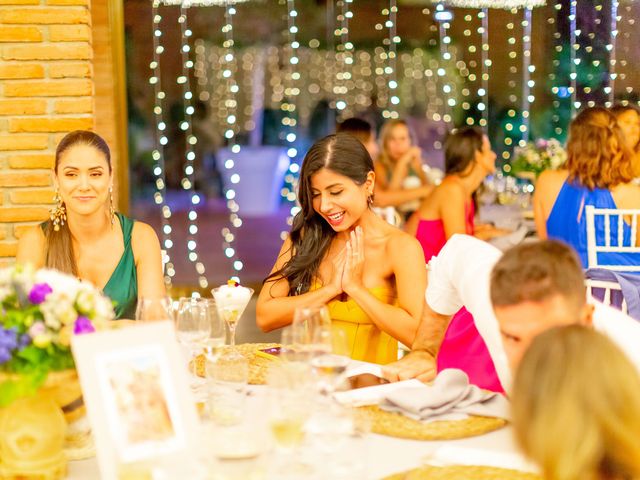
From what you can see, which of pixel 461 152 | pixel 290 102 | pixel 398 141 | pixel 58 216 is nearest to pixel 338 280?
pixel 58 216

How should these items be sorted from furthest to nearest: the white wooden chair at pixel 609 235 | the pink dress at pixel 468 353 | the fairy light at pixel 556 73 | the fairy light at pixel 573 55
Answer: the fairy light at pixel 556 73 → the fairy light at pixel 573 55 → the white wooden chair at pixel 609 235 → the pink dress at pixel 468 353

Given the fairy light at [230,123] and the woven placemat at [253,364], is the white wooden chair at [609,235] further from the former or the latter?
the fairy light at [230,123]

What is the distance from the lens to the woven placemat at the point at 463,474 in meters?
1.60

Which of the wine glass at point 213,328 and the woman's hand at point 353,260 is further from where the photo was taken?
the woman's hand at point 353,260

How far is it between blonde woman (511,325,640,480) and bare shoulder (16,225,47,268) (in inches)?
85.4

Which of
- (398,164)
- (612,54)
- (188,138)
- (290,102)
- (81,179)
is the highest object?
(612,54)

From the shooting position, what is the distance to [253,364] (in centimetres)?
240

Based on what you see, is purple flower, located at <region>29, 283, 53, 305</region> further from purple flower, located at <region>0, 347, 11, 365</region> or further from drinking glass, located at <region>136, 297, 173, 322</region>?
drinking glass, located at <region>136, 297, 173, 322</region>

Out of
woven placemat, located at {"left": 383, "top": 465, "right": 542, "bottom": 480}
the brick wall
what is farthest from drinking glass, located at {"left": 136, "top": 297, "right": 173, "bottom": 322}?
the brick wall

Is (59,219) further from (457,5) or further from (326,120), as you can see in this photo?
(326,120)

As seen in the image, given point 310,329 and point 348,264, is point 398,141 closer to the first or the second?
point 348,264

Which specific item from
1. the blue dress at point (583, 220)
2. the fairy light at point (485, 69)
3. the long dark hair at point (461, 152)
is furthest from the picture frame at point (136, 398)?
the fairy light at point (485, 69)

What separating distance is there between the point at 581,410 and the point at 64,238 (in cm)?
226

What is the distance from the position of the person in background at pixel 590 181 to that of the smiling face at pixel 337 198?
191 centimetres
